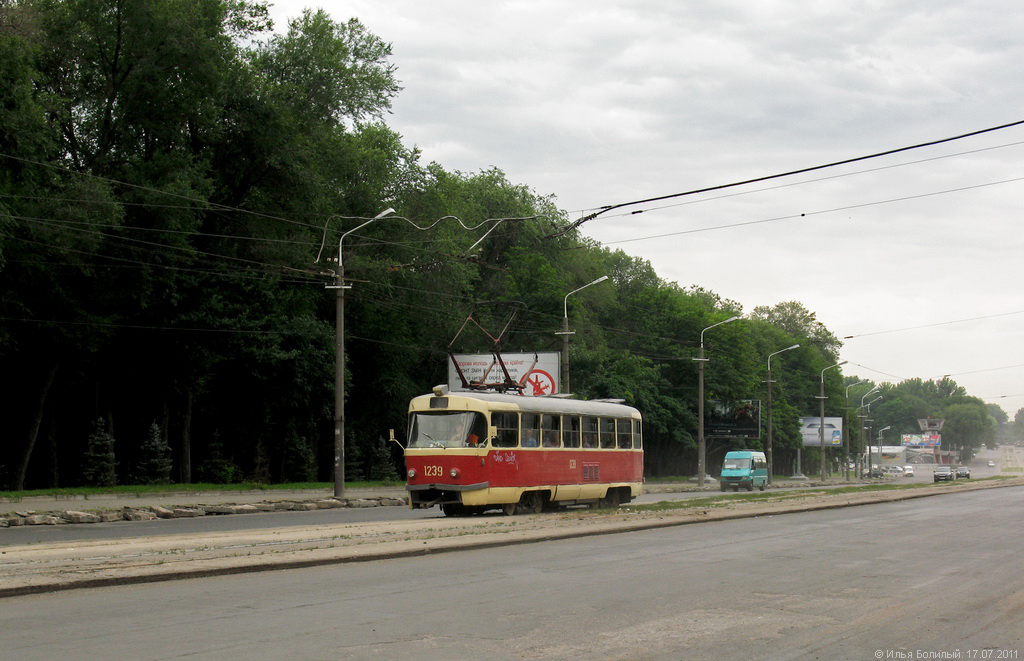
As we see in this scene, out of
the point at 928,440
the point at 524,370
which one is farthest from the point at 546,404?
the point at 928,440

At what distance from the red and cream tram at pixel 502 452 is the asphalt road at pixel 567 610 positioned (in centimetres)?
839

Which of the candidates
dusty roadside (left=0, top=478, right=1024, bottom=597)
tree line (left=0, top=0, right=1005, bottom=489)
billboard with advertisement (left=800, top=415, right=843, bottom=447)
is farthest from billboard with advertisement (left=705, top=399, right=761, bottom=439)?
dusty roadside (left=0, top=478, right=1024, bottom=597)

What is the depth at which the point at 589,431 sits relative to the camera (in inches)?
1184

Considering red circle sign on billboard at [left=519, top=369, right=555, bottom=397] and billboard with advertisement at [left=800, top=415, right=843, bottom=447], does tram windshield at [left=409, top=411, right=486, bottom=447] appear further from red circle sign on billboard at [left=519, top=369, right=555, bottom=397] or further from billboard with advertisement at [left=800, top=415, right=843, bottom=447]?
billboard with advertisement at [left=800, top=415, right=843, bottom=447]

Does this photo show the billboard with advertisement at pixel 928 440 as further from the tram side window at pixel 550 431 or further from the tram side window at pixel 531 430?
the tram side window at pixel 531 430

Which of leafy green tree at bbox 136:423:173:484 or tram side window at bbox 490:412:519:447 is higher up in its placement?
tram side window at bbox 490:412:519:447

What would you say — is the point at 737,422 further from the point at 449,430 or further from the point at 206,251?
the point at 449,430

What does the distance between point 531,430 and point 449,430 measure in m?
2.70

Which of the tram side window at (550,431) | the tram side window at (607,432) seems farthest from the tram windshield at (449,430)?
the tram side window at (607,432)

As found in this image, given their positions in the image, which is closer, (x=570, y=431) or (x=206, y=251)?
(x=570, y=431)

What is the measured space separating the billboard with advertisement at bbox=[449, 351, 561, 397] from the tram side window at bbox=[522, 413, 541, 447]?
1680 centimetres

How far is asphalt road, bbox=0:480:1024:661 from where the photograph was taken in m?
8.45

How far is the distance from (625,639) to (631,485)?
2446 cm

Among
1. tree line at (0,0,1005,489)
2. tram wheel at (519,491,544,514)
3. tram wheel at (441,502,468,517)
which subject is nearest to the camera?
tram wheel at (441,502,468,517)
